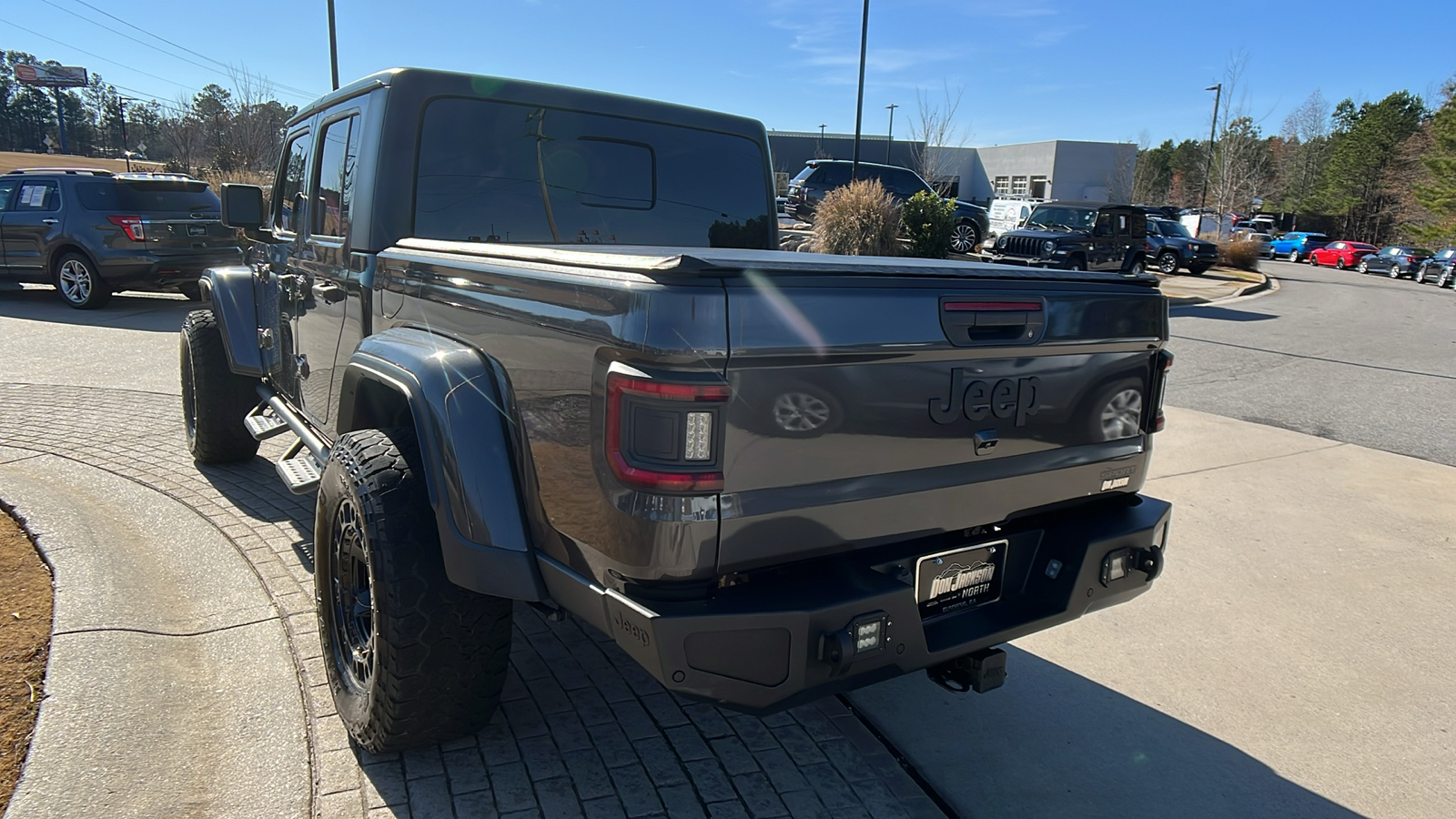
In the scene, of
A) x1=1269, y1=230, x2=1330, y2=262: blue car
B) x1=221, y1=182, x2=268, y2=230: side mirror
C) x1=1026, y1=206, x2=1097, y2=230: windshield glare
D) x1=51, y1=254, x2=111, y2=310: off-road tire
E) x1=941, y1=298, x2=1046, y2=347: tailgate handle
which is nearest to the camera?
x1=941, y1=298, x2=1046, y2=347: tailgate handle

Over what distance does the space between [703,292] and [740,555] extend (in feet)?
1.99

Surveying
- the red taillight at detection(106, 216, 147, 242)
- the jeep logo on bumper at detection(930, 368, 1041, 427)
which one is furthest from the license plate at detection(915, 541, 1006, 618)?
the red taillight at detection(106, 216, 147, 242)

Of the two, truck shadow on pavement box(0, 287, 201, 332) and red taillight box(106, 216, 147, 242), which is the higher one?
red taillight box(106, 216, 147, 242)

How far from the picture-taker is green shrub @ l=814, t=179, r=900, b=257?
16391 millimetres

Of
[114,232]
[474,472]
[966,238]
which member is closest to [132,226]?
[114,232]

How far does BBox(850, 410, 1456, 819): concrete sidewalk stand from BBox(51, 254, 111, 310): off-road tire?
41.3 ft

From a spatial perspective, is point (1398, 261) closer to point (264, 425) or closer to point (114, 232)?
point (114, 232)

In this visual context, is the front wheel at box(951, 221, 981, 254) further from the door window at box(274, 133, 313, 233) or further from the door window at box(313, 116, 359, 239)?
the door window at box(313, 116, 359, 239)

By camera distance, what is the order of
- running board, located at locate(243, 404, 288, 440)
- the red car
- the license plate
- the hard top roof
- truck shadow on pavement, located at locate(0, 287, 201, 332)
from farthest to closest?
the red car, truck shadow on pavement, located at locate(0, 287, 201, 332), running board, located at locate(243, 404, 288, 440), the hard top roof, the license plate

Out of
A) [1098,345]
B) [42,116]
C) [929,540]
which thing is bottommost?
[929,540]

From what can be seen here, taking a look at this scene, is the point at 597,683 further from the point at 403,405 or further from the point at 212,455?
the point at 212,455

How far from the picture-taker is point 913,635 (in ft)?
7.27

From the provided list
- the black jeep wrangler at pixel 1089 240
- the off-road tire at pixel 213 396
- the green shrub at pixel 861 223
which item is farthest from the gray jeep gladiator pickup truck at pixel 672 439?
the black jeep wrangler at pixel 1089 240

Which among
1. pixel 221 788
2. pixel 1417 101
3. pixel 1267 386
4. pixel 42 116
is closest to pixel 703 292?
pixel 221 788
